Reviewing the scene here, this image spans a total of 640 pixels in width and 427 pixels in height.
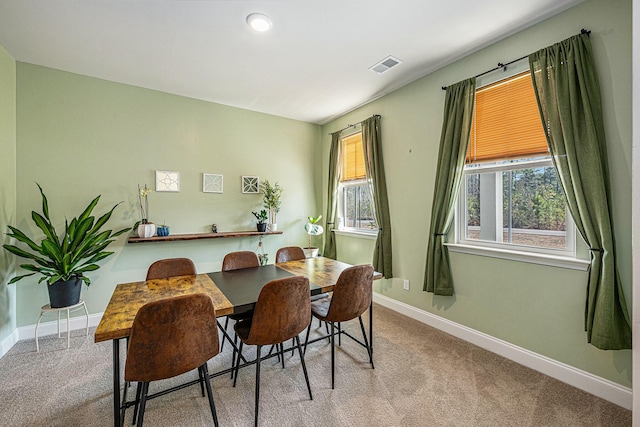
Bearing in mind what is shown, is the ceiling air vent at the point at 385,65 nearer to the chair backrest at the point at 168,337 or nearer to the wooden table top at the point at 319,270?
the wooden table top at the point at 319,270

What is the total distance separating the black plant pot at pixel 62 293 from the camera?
2.62 metres

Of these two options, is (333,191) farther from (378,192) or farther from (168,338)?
(168,338)

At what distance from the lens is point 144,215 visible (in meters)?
3.43

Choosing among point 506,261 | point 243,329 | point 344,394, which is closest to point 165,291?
point 243,329

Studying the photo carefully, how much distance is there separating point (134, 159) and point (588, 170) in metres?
4.42

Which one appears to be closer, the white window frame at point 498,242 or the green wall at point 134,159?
the white window frame at point 498,242

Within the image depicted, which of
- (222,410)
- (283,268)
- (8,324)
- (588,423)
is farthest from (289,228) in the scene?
(588,423)

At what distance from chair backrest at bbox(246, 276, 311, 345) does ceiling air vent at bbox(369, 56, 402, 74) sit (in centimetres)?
239

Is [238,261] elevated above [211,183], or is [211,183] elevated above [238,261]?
[211,183]

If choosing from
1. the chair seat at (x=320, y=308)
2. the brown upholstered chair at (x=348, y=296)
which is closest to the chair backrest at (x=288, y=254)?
the chair seat at (x=320, y=308)

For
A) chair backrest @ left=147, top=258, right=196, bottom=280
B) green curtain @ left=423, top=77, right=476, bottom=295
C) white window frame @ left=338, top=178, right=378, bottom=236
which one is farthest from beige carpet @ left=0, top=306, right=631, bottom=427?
white window frame @ left=338, top=178, right=378, bottom=236

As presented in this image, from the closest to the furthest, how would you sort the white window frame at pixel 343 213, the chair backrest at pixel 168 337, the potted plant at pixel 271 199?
the chair backrest at pixel 168 337 < the white window frame at pixel 343 213 < the potted plant at pixel 271 199

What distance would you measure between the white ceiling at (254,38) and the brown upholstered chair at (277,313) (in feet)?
6.69

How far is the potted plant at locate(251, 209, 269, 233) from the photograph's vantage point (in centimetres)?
406
